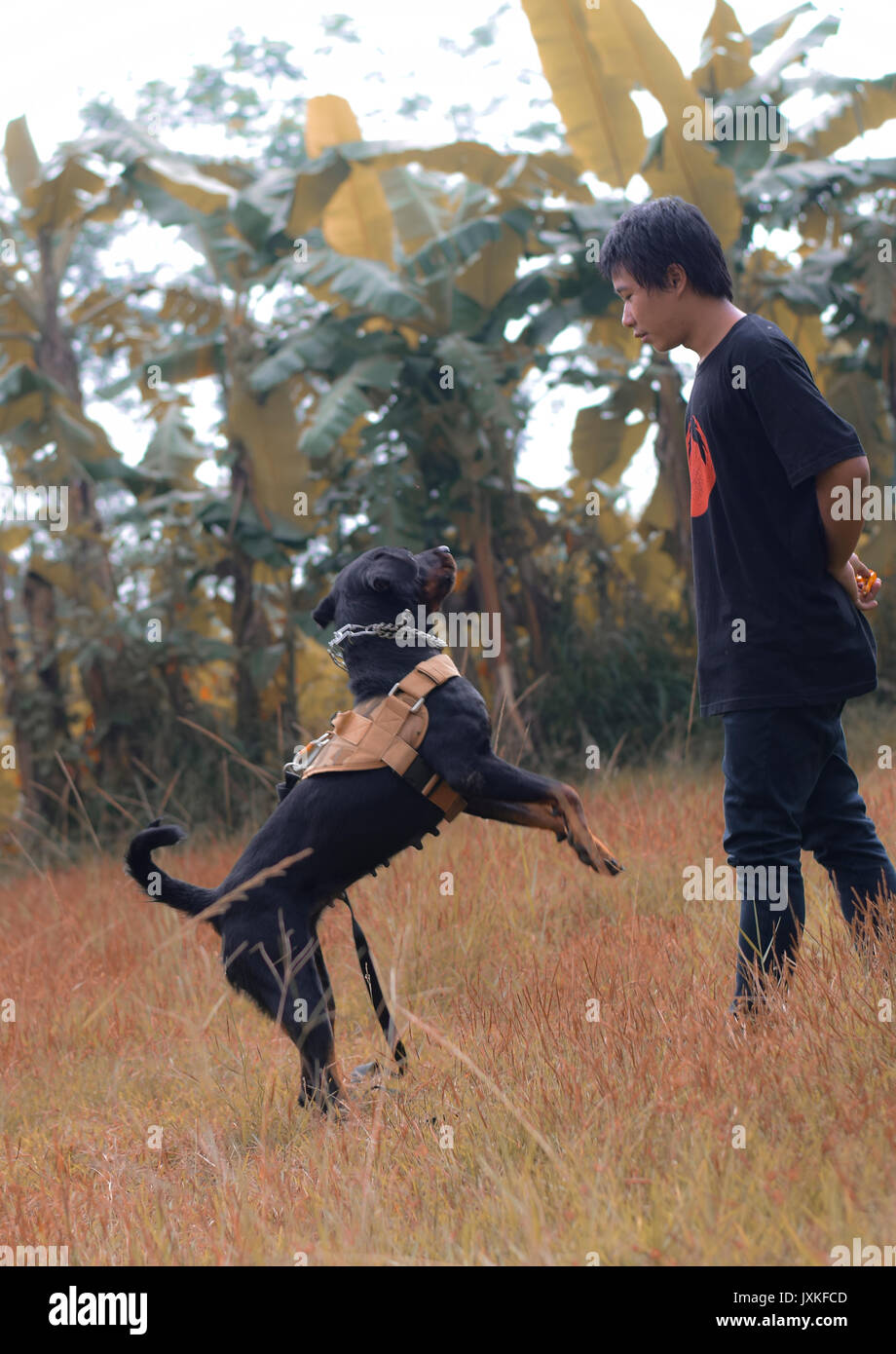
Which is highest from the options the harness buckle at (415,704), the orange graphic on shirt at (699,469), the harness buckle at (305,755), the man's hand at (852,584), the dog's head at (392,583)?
the orange graphic on shirt at (699,469)

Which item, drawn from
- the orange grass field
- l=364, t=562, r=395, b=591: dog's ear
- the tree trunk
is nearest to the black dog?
l=364, t=562, r=395, b=591: dog's ear

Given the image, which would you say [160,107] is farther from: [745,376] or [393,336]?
[745,376]

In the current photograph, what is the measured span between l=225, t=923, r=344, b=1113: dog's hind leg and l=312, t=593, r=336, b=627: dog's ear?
77cm

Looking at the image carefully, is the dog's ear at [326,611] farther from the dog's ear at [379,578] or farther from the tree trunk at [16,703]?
the tree trunk at [16,703]

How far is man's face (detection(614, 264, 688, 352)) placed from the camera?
2.56 m

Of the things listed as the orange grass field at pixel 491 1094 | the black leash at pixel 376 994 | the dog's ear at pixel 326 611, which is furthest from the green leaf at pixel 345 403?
the black leash at pixel 376 994

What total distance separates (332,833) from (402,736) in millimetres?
273

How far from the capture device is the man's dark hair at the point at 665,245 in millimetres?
2514

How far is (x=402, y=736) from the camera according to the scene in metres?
2.59

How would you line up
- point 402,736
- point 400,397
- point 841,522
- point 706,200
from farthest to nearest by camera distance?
point 400,397 < point 706,200 < point 402,736 < point 841,522

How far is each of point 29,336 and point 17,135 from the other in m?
1.30

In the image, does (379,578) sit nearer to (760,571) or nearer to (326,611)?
(326,611)

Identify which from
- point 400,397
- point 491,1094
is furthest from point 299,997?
point 400,397

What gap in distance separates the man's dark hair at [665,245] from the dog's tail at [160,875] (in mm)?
1569
